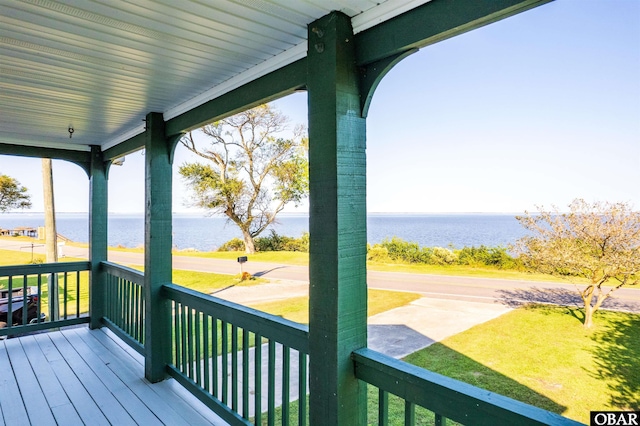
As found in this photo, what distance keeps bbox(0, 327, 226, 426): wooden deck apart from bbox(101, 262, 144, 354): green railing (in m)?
0.17

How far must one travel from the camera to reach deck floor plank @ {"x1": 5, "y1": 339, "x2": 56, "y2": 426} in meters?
2.71

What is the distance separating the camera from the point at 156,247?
3.34 meters

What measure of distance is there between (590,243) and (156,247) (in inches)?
293

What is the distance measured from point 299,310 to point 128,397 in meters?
6.49

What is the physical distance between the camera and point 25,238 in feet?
73.3

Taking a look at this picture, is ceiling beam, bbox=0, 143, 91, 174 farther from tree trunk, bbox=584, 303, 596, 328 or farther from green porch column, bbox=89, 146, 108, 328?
tree trunk, bbox=584, 303, 596, 328

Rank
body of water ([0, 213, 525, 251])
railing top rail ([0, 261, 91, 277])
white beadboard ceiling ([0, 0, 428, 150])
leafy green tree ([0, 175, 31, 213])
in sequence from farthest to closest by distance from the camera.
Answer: body of water ([0, 213, 525, 251]) < leafy green tree ([0, 175, 31, 213]) < railing top rail ([0, 261, 91, 277]) < white beadboard ceiling ([0, 0, 428, 150])

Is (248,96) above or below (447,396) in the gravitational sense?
above

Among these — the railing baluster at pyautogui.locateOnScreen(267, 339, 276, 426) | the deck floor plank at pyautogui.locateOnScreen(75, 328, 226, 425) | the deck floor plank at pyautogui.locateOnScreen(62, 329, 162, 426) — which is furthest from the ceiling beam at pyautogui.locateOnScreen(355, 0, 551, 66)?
the deck floor plank at pyautogui.locateOnScreen(62, 329, 162, 426)

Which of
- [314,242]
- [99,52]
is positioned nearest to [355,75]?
[314,242]

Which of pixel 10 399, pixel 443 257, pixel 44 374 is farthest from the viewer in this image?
pixel 443 257

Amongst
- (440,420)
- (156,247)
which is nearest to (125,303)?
(156,247)

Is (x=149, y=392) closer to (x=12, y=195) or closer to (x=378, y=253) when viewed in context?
(x=378, y=253)

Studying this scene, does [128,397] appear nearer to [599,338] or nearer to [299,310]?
[299,310]
